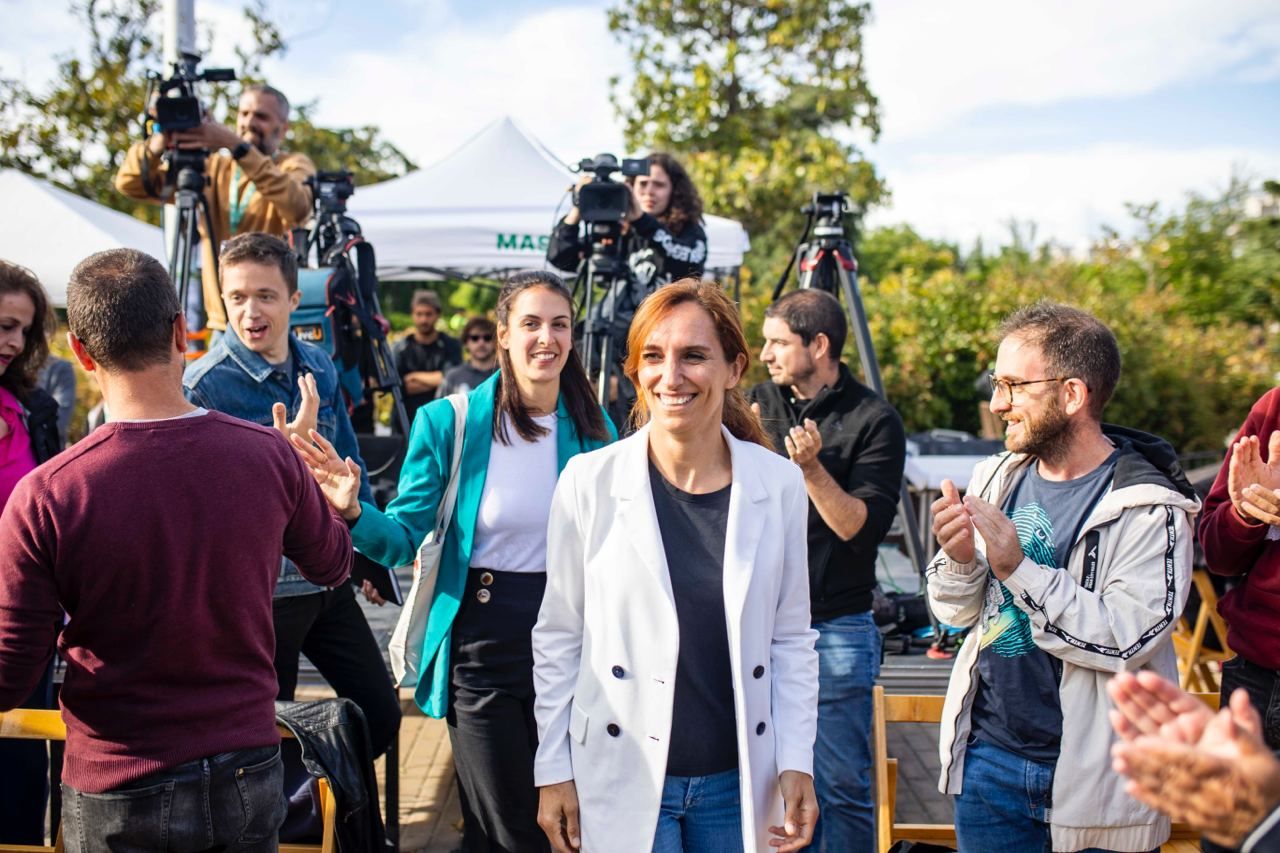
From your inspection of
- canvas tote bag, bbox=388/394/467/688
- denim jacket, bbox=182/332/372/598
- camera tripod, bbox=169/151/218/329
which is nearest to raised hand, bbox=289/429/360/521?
canvas tote bag, bbox=388/394/467/688

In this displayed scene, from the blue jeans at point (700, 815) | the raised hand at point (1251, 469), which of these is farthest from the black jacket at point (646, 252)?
the blue jeans at point (700, 815)

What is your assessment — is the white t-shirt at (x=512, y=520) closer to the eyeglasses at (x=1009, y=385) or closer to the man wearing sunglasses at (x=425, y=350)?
the eyeglasses at (x=1009, y=385)

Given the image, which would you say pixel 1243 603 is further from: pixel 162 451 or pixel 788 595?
pixel 162 451

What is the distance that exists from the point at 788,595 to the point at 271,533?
3.54ft

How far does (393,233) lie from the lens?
25.0 feet

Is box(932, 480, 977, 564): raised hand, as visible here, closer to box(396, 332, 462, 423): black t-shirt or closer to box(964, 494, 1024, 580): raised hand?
box(964, 494, 1024, 580): raised hand

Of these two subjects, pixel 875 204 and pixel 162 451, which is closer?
pixel 162 451

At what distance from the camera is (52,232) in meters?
9.81

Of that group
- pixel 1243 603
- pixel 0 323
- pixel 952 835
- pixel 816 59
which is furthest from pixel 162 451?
pixel 816 59

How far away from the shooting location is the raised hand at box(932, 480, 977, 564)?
85.0 inches

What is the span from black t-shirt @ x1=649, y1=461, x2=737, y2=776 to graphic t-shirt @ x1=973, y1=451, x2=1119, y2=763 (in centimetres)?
64

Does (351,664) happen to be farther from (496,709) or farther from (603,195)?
(603,195)

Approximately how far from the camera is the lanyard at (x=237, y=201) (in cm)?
515

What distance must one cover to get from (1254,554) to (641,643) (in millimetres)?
1544
